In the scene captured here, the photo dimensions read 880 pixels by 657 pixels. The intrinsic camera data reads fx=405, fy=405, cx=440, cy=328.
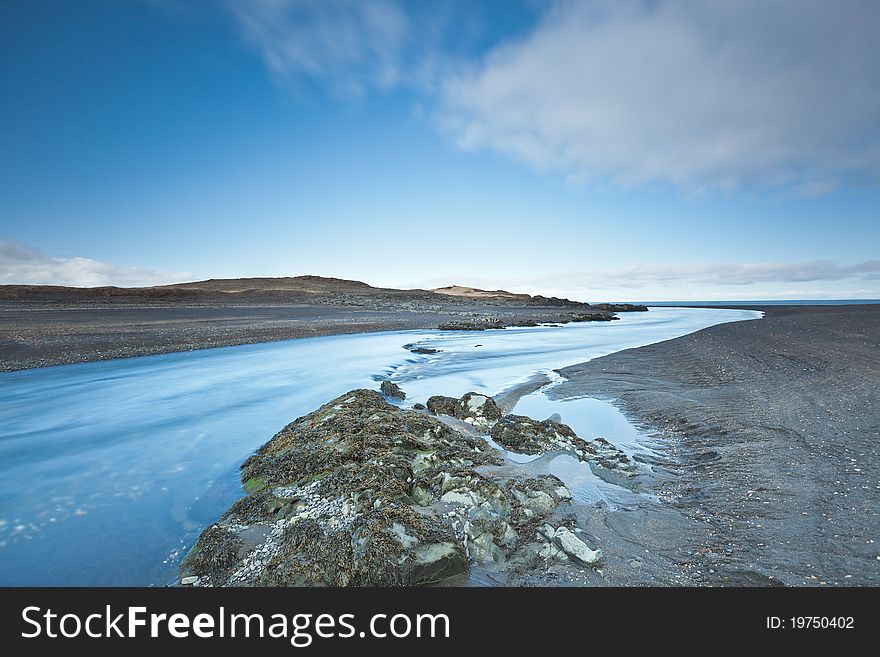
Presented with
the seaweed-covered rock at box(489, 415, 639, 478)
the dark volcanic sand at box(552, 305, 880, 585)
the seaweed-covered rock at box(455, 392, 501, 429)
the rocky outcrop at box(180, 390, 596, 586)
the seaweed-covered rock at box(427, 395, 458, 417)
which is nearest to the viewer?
the dark volcanic sand at box(552, 305, 880, 585)

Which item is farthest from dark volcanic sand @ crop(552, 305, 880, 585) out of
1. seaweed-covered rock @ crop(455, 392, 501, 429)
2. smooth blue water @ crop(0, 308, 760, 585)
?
seaweed-covered rock @ crop(455, 392, 501, 429)

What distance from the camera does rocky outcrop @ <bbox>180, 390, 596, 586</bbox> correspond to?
348 centimetres

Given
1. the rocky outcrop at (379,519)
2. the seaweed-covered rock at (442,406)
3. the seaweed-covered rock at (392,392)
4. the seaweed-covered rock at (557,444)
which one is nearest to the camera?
the rocky outcrop at (379,519)

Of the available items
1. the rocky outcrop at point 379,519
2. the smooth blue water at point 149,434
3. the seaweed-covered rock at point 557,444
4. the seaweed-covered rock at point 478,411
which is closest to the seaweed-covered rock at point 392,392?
the smooth blue water at point 149,434

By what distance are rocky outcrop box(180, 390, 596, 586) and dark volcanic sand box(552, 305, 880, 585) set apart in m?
0.78

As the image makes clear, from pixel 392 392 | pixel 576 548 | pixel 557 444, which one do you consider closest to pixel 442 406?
pixel 557 444

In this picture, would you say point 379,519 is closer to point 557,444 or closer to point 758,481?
point 557,444

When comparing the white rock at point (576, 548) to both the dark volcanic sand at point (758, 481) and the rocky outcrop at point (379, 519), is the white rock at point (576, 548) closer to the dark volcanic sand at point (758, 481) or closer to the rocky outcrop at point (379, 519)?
the rocky outcrop at point (379, 519)

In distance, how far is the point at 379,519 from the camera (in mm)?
3828

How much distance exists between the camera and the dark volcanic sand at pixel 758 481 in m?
3.36

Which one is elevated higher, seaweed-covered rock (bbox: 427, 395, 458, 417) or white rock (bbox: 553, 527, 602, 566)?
seaweed-covered rock (bbox: 427, 395, 458, 417)

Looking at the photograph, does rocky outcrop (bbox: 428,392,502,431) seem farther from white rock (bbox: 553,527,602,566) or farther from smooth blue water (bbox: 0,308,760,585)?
white rock (bbox: 553,527,602,566)

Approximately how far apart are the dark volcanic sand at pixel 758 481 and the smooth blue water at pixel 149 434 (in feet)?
6.62
